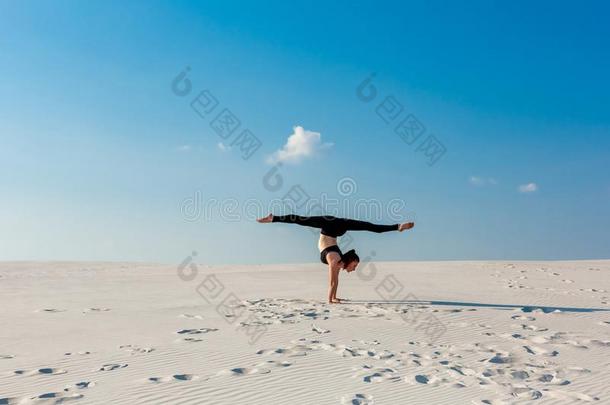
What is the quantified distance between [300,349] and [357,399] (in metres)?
1.92

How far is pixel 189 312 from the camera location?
9.62 meters

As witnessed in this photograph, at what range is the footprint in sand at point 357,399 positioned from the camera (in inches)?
177

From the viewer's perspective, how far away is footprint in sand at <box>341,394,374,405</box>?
449 centimetres

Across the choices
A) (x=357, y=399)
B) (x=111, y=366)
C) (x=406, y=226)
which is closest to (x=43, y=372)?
(x=111, y=366)

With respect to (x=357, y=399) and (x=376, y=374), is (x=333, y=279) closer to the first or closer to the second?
(x=376, y=374)

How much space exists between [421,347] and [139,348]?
3.92m

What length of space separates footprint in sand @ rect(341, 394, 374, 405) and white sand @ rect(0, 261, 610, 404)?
0.02 m

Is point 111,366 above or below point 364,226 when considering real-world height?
below

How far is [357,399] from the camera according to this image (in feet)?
15.0

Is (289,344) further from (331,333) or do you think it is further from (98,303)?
(98,303)

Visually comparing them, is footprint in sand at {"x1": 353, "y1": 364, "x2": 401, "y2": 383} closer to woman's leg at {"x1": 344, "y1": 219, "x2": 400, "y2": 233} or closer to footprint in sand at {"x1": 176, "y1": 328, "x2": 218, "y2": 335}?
footprint in sand at {"x1": 176, "y1": 328, "x2": 218, "y2": 335}

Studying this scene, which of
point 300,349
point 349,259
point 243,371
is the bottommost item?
point 243,371

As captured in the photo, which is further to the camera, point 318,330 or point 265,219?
point 265,219

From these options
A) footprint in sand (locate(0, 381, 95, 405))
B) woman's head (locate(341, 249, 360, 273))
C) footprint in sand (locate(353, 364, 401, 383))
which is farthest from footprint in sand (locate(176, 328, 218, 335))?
woman's head (locate(341, 249, 360, 273))
